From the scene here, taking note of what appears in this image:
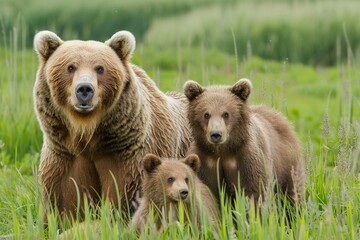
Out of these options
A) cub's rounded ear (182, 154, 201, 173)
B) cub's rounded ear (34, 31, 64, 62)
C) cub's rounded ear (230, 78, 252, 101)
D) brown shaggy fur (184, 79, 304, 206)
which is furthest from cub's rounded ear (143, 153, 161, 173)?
cub's rounded ear (34, 31, 64, 62)

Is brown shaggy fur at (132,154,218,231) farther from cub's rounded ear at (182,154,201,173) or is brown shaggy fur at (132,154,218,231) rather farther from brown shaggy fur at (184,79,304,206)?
brown shaggy fur at (184,79,304,206)

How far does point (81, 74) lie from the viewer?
5973 mm

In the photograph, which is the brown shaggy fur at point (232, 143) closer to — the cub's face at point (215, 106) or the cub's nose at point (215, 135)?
the cub's face at point (215, 106)

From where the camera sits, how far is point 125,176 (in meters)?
6.33

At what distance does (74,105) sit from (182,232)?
109cm

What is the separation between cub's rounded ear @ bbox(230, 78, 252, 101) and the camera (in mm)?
6309

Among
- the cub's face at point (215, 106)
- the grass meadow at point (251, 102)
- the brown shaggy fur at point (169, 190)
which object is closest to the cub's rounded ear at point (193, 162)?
the brown shaggy fur at point (169, 190)

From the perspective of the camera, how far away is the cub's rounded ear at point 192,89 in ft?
20.8

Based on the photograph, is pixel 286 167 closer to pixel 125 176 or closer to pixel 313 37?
pixel 125 176

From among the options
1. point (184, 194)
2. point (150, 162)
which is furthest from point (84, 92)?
point (184, 194)

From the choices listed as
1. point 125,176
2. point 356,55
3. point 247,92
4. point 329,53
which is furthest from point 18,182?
point 329,53

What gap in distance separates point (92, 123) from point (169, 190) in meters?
0.66

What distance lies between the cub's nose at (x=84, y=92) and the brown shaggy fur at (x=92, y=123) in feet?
0.36

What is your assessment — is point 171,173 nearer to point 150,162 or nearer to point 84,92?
point 150,162
